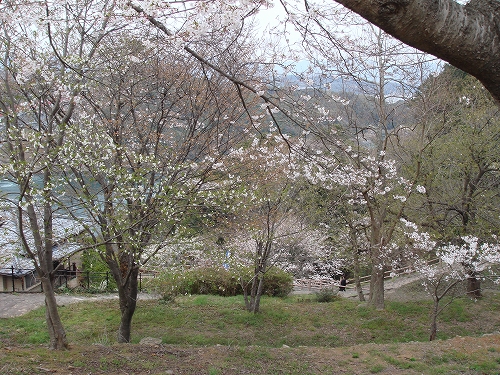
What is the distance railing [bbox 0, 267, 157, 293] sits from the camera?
49.3 feet

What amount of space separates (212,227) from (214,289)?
739 centimetres

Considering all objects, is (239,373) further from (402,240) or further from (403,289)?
(403,289)

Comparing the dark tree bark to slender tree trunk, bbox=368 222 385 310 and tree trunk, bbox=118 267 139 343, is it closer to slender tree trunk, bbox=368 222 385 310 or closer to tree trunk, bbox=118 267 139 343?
tree trunk, bbox=118 267 139 343

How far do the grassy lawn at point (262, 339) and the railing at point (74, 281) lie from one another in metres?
3.40

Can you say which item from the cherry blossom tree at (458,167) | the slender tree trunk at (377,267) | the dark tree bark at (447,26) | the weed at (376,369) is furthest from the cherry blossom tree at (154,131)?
the cherry blossom tree at (458,167)

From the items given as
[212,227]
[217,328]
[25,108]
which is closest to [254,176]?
[212,227]

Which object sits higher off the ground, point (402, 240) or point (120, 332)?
point (402, 240)

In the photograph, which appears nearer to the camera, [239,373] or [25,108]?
[239,373]

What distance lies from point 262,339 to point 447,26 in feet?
27.3

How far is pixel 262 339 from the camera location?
353 inches

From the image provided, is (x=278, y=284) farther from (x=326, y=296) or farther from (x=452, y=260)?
(x=452, y=260)

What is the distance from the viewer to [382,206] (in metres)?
11.5

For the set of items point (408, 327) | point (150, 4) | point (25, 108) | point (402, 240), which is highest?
point (25, 108)

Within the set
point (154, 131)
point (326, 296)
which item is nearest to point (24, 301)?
point (154, 131)
